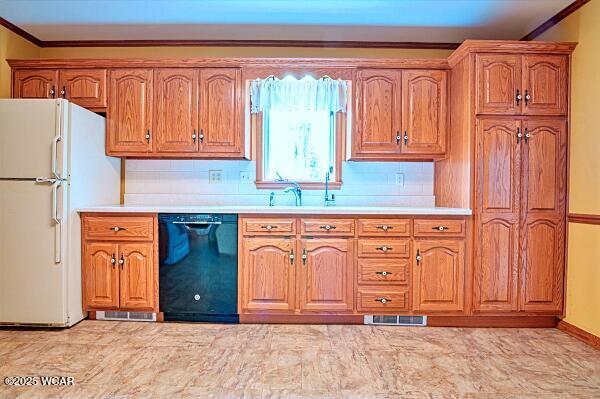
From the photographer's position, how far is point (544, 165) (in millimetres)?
2986

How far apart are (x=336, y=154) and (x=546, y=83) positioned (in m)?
1.71

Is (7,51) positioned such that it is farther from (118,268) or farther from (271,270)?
(271,270)

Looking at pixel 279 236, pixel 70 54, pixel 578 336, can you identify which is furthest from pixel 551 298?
pixel 70 54

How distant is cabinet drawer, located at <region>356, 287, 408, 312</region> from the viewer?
120 inches

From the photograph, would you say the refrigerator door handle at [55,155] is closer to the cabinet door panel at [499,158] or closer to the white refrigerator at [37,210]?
the white refrigerator at [37,210]

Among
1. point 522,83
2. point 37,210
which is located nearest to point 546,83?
point 522,83

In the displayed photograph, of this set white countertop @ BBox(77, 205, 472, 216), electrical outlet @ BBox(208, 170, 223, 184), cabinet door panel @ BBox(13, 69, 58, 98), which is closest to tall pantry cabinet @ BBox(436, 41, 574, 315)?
white countertop @ BBox(77, 205, 472, 216)

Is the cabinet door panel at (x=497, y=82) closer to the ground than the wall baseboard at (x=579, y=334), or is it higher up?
higher up

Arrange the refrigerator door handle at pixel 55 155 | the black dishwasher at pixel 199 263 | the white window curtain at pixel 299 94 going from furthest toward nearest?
the white window curtain at pixel 299 94
the black dishwasher at pixel 199 263
the refrigerator door handle at pixel 55 155

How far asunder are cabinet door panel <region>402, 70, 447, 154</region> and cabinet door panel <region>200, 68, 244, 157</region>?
140 centimetres

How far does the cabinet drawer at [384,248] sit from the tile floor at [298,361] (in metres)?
0.56

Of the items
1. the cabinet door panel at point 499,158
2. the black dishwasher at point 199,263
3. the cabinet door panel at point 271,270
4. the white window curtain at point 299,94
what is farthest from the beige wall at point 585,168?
the black dishwasher at point 199,263

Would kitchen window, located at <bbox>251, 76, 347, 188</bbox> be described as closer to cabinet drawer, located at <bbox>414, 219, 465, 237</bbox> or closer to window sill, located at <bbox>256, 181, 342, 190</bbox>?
window sill, located at <bbox>256, 181, 342, 190</bbox>

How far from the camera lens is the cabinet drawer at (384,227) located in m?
3.04
